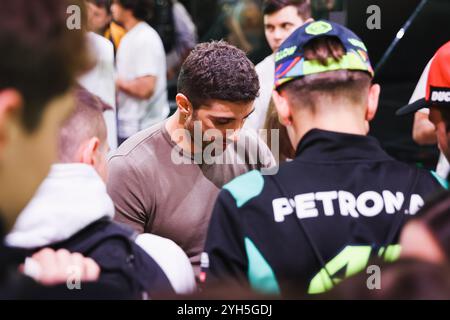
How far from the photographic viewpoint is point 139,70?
4129 millimetres

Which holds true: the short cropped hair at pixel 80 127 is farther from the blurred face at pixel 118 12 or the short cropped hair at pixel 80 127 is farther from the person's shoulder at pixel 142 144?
the blurred face at pixel 118 12

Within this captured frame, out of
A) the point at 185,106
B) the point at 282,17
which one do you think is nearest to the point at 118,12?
the point at 282,17

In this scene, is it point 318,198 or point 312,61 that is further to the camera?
point 312,61

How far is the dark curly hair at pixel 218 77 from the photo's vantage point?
2441 millimetres

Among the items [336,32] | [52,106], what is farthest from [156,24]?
[52,106]

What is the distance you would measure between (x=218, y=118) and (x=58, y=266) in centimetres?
122

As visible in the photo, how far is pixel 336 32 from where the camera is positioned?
5.89ft

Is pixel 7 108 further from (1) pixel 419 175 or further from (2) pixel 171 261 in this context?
(1) pixel 419 175

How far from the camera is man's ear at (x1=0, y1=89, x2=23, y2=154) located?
0.92m

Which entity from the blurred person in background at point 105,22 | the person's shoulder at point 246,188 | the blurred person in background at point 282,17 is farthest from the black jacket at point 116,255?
the blurred person in background at point 105,22

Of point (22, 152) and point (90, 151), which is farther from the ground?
point (22, 152)

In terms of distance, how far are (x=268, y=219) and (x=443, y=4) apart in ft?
26.3

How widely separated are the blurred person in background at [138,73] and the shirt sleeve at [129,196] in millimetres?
1835

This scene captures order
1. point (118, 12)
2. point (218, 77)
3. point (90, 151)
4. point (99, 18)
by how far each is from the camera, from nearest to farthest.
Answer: point (90, 151) → point (218, 77) → point (99, 18) → point (118, 12)
